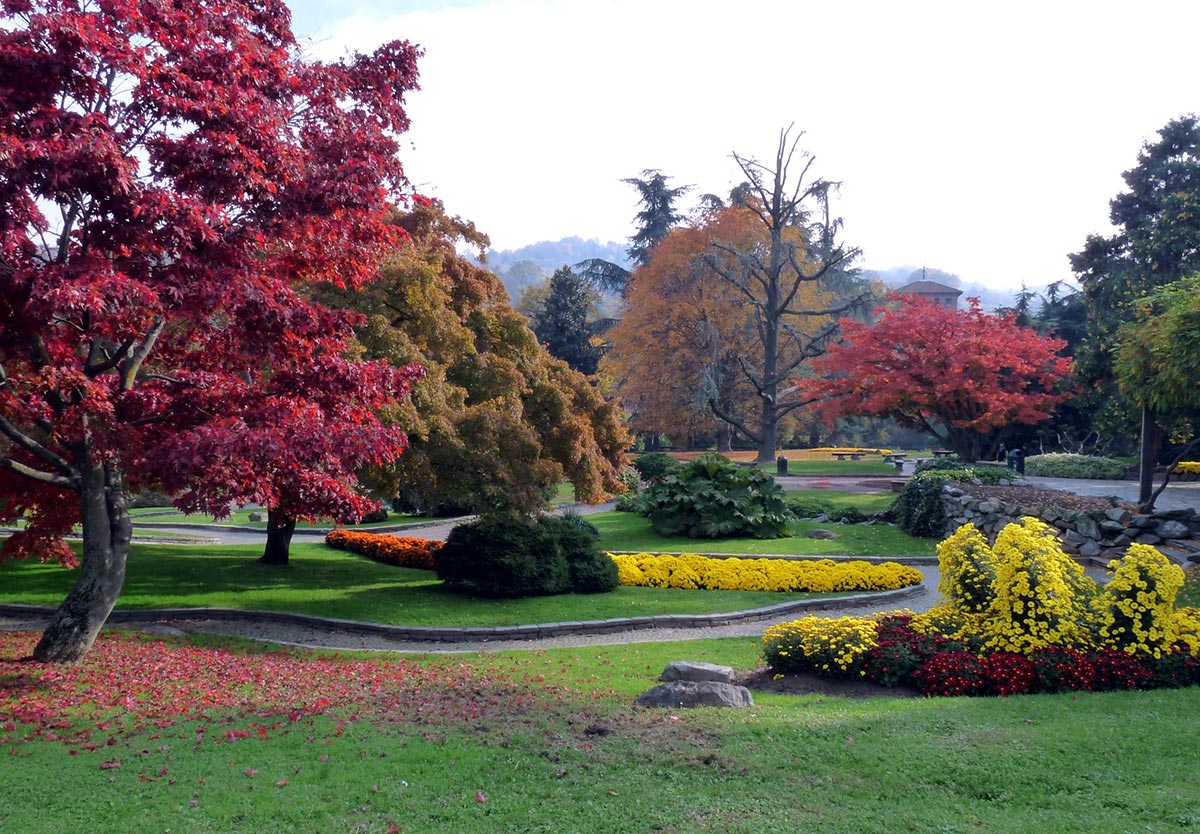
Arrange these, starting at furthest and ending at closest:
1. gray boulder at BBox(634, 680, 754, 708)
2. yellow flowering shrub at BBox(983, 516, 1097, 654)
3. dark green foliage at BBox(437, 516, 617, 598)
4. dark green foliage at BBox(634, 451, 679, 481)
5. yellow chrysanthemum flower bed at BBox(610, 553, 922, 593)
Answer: dark green foliage at BBox(634, 451, 679, 481) → yellow chrysanthemum flower bed at BBox(610, 553, 922, 593) → dark green foliage at BBox(437, 516, 617, 598) → yellow flowering shrub at BBox(983, 516, 1097, 654) → gray boulder at BBox(634, 680, 754, 708)

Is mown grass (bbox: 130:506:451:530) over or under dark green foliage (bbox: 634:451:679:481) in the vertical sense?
under

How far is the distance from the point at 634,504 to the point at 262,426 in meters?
14.2

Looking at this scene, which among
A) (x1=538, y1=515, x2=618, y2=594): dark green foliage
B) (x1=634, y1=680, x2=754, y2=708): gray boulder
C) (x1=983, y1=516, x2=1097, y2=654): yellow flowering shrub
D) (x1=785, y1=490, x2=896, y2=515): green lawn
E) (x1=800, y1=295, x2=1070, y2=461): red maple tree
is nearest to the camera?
(x1=634, y1=680, x2=754, y2=708): gray boulder

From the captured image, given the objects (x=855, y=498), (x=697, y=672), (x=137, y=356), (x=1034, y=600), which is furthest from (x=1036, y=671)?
(x=855, y=498)

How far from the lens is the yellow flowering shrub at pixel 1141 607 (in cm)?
817

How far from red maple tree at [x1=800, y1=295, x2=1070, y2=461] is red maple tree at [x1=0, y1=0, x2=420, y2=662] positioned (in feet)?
69.0

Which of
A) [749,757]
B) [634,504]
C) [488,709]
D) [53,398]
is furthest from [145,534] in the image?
[749,757]

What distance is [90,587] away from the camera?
29.1ft

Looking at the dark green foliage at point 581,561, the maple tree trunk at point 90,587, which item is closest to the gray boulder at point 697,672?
the maple tree trunk at point 90,587

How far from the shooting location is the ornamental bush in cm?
3095

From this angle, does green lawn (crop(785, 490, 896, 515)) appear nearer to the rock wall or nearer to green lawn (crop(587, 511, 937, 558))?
green lawn (crop(587, 511, 937, 558))

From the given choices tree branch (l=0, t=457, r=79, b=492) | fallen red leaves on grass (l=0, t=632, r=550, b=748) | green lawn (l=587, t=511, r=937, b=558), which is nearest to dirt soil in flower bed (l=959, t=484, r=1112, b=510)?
green lawn (l=587, t=511, r=937, b=558)

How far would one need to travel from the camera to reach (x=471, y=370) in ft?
49.9

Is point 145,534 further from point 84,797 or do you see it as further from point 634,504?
point 84,797
